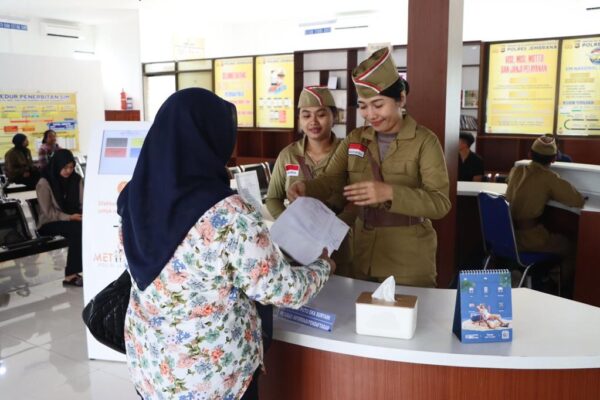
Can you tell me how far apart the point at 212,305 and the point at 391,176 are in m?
1.07

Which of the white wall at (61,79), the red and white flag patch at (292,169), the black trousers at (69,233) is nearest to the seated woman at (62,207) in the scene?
the black trousers at (69,233)

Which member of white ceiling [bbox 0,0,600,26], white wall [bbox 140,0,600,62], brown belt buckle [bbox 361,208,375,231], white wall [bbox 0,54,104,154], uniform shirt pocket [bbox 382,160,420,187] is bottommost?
brown belt buckle [bbox 361,208,375,231]

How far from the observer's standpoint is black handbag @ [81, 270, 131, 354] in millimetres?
1735

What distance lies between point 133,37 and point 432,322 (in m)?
12.2

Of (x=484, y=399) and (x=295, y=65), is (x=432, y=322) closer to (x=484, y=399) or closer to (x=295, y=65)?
(x=484, y=399)

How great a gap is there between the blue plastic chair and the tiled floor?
2.66 m

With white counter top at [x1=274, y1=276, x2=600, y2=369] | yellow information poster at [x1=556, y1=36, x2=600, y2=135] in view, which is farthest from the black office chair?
yellow information poster at [x1=556, y1=36, x2=600, y2=135]

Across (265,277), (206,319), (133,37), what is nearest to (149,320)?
(206,319)

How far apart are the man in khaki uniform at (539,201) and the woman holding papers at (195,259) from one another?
311 cm

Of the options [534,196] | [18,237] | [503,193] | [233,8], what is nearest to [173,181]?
[534,196]

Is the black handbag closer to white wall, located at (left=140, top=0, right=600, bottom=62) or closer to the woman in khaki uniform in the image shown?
the woman in khaki uniform

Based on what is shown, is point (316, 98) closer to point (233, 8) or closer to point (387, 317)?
point (387, 317)

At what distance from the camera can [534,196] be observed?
13.7 ft

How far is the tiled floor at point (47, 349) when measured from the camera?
3377 millimetres
